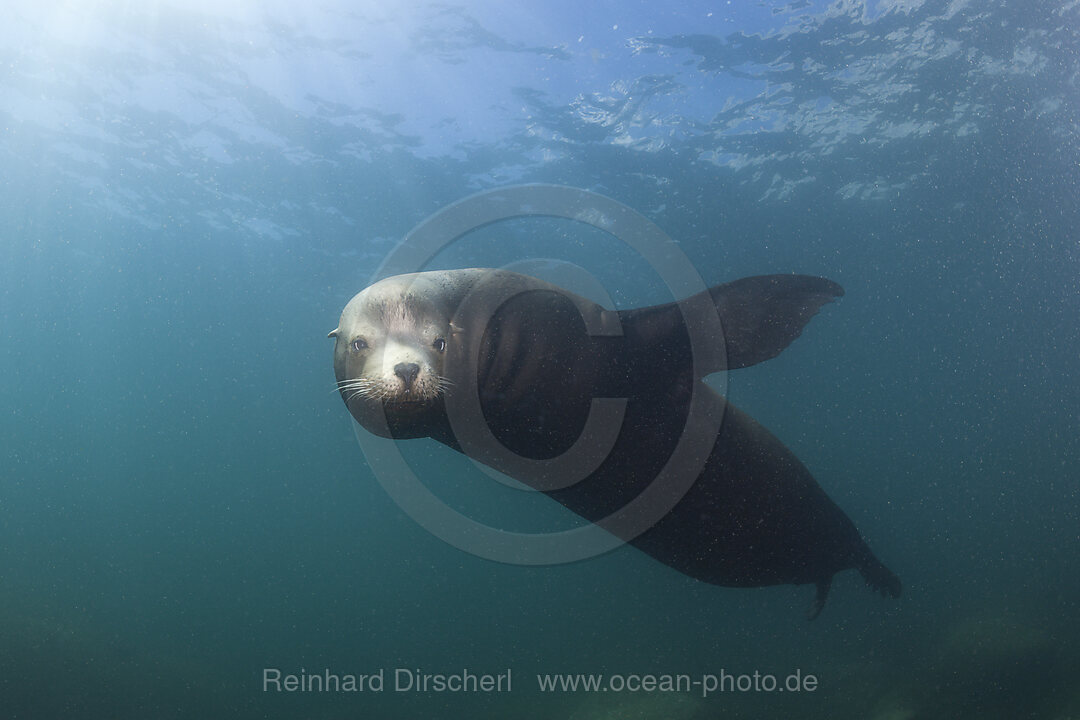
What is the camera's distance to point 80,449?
97562mm

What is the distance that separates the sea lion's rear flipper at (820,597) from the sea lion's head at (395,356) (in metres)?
4.69

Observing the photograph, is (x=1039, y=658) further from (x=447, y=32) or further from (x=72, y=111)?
(x=72, y=111)

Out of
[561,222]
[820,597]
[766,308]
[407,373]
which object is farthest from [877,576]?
[561,222]

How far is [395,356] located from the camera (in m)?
2.49

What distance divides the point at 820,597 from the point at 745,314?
3.98m

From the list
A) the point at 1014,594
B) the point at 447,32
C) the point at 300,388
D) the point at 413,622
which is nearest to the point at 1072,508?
the point at 1014,594

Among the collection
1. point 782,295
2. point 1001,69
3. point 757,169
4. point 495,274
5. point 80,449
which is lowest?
point 782,295

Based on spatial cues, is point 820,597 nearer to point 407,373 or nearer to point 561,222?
point 407,373

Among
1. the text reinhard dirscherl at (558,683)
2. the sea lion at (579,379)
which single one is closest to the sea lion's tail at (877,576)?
the sea lion at (579,379)

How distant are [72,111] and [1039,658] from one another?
24.9 m

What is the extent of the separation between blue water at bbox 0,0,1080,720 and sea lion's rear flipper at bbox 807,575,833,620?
2.97 m

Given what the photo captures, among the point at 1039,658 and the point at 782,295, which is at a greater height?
the point at 782,295

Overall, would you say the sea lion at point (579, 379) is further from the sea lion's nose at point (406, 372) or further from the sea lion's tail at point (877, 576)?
the sea lion's tail at point (877, 576)

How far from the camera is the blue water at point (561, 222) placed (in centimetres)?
1047
